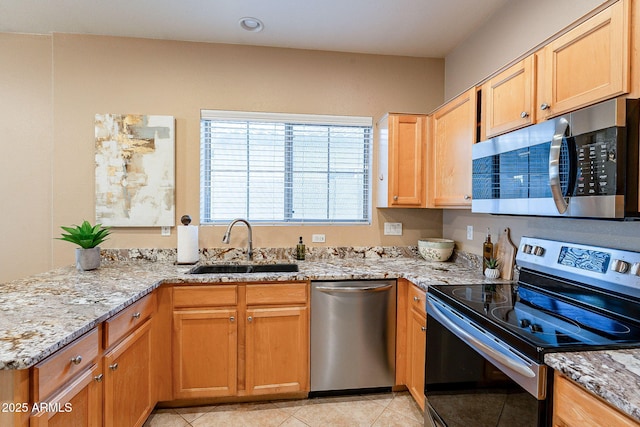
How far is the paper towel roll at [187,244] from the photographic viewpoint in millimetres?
2436

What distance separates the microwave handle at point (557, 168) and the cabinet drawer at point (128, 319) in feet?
6.53

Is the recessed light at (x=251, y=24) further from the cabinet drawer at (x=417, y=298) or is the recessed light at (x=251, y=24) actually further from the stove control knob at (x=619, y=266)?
the stove control knob at (x=619, y=266)

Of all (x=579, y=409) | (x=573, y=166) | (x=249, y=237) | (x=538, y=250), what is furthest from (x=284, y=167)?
(x=579, y=409)

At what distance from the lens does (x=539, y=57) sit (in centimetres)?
149

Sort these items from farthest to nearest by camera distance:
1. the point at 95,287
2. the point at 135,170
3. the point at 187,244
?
the point at 135,170 < the point at 187,244 < the point at 95,287

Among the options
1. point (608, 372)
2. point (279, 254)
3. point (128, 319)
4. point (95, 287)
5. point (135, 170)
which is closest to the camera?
point (608, 372)

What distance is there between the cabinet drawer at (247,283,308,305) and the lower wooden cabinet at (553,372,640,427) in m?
1.42

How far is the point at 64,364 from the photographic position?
3.79ft

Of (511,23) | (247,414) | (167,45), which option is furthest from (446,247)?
(167,45)

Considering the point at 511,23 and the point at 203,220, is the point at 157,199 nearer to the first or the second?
the point at 203,220

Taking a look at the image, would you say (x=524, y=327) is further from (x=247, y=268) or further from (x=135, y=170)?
(x=135, y=170)

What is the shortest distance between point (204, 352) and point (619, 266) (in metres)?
2.22

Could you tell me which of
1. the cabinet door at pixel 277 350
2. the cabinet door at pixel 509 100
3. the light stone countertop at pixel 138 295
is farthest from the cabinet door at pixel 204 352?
the cabinet door at pixel 509 100

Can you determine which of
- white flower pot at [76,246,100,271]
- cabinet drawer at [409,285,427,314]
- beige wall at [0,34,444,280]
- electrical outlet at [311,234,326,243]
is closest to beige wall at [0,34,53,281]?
beige wall at [0,34,444,280]
